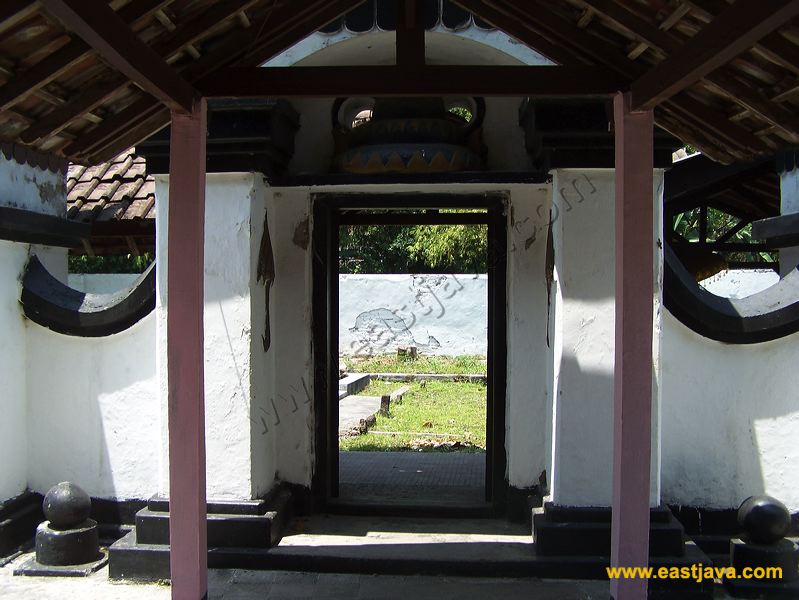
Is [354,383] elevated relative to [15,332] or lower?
lower

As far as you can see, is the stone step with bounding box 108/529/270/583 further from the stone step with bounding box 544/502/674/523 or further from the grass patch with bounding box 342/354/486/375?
the grass patch with bounding box 342/354/486/375

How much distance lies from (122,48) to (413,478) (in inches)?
172

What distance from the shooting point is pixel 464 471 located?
6.77m

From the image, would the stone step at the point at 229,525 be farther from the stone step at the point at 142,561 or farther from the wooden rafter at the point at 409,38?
the wooden rafter at the point at 409,38

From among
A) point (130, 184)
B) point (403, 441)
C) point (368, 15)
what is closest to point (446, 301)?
point (403, 441)

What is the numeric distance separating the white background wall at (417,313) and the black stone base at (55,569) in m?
12.5

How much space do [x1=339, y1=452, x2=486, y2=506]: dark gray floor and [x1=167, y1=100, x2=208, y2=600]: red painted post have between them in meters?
1.93

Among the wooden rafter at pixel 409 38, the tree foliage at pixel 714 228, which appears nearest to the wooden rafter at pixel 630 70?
the wooden rafter at pixel 409 38

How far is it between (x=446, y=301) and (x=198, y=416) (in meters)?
13.6

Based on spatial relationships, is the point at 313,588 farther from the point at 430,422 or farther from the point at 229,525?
the point at 430,422

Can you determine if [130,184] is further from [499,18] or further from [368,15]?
[499,18]

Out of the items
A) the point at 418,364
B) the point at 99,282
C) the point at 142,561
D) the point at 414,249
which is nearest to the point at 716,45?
the point at 142,561

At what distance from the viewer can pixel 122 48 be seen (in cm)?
298

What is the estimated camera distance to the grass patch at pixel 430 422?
827cm
